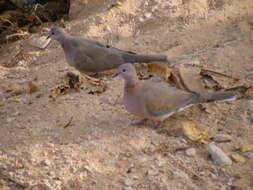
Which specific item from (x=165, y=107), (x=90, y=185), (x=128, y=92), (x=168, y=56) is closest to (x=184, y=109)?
(x=165, y=107)

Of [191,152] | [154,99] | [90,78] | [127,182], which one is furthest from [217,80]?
[127,182]

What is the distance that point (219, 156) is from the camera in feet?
11.7

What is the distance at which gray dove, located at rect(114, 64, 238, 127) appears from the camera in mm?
4039

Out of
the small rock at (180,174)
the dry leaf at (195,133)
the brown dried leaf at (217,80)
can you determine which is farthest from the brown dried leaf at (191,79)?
the small rock at (180,174)

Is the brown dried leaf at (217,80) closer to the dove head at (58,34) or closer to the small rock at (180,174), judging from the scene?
the small rock at (180,174)

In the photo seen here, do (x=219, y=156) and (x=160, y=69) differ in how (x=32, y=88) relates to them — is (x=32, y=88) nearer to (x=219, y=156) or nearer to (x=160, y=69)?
(x=160, y=69)

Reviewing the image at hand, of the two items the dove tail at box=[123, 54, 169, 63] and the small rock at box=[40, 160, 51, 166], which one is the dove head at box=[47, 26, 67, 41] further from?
the small rock at box=[40, 160, 51, 166]

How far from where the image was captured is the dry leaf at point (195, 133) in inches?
152

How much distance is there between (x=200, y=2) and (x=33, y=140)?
3.54 meters

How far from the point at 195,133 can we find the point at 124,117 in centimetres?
77

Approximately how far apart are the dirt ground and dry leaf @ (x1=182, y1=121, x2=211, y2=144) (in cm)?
5

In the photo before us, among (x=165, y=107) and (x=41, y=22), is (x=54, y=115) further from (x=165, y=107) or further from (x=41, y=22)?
(x=41, y=22)

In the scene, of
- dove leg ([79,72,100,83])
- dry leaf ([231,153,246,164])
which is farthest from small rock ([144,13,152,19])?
dry leaf ([231,153,246,164])

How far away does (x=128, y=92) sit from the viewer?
4.07m
